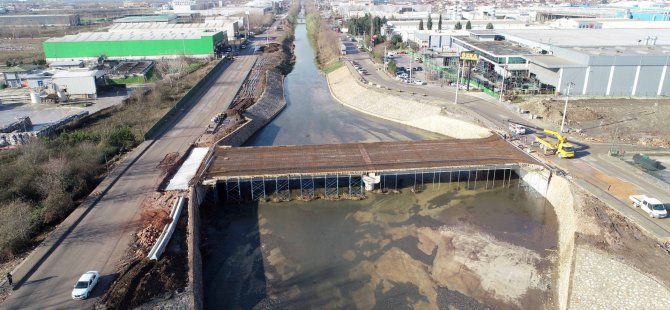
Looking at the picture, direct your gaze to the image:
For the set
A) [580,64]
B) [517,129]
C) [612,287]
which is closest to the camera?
[612,287]

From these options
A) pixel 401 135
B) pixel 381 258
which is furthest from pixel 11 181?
pixel 401 135

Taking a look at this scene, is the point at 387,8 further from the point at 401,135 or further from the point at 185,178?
the point at 185,178

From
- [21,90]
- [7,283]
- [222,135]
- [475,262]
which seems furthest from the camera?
[21,90]

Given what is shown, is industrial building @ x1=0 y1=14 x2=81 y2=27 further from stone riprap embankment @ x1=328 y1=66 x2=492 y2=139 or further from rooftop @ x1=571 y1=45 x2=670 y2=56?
rooftop @ x1=571 y1=45 x2=670 y2=56

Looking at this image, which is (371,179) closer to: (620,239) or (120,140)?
(620,239)

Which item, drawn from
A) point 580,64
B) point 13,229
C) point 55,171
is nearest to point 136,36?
point 55,171

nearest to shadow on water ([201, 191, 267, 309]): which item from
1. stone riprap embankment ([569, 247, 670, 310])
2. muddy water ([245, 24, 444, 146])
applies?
muddy water ([245, 24, 444, 146])
